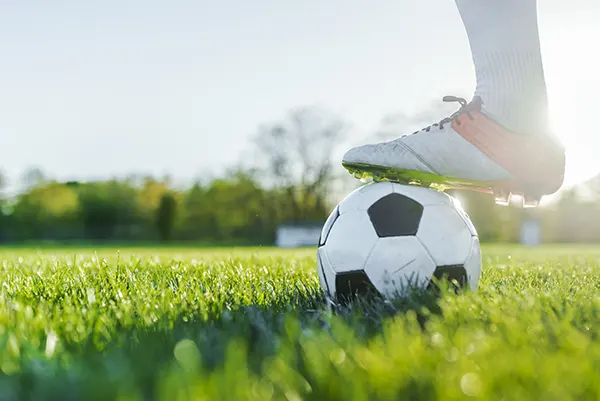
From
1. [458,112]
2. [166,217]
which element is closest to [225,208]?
[166,217]

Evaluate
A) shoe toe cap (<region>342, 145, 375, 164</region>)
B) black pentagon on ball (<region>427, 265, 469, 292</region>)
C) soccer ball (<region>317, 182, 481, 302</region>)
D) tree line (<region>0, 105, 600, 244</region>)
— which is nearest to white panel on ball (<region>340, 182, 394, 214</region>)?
soccer ball (<region>317, 182, 481, 302</region>)

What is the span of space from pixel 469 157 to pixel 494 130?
193 millimetres

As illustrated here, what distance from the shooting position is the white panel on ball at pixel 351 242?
107 inches

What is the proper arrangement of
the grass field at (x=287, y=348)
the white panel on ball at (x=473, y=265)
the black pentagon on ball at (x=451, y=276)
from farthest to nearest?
the white panel on ball at (x=473, y=265) → the black pentagon on ball at (x=451, y=276) → the grass field at (x=287, y=348)

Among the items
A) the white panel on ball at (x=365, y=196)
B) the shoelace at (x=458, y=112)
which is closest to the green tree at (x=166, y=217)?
the shoelace at (x=458, y=112)

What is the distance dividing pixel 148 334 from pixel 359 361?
0.82 m

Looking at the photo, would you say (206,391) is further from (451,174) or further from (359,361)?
(451,174)

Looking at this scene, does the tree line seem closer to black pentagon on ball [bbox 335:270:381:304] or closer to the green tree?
the green tree

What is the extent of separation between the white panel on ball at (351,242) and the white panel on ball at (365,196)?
35mm

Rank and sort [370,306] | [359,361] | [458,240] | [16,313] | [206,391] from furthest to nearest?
1. [458,240]
2. [370,306]
3. [16,313]
4. [359,361]
5. [206,391]

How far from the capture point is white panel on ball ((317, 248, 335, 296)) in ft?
9.21

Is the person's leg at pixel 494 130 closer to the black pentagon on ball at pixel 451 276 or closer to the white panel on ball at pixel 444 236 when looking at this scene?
the white panel on ball at pixel 444 236

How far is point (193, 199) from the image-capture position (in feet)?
154

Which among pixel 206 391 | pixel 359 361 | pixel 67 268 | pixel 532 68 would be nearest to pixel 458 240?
pixel 532 68
